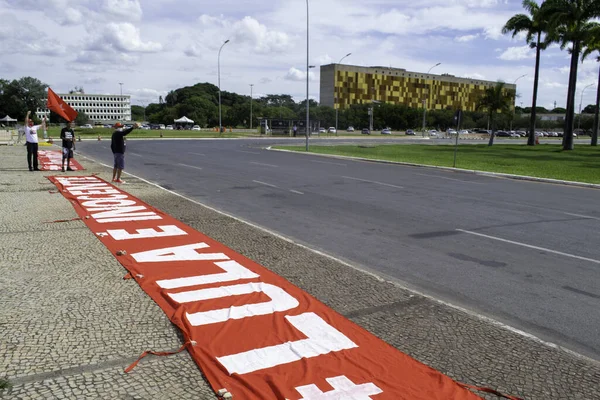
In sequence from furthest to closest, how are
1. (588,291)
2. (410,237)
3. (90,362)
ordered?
1. (410,237)
2. (588,291)
3. (90,362)

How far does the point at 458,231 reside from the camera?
349 inches

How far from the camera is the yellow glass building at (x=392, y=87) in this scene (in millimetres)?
147000

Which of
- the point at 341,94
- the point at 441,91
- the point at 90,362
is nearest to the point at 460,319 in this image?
the point at 90,362

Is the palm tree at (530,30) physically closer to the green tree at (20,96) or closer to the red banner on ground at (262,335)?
the red banner on ground at (262,335)

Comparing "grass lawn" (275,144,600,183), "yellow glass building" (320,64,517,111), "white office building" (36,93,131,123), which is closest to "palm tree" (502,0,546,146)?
"grass lawn" (275,144,600,183)

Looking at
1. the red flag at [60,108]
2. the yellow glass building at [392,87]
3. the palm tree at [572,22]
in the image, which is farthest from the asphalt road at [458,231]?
the yellow glass building at [392,87]

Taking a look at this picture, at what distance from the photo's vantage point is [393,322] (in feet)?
15.1

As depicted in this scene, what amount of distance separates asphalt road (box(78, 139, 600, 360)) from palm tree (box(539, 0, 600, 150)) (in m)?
28.3

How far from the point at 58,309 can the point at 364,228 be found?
219 inches

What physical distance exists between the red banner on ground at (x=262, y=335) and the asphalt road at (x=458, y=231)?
1531 millimetres

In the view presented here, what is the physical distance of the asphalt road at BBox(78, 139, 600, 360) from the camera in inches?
209

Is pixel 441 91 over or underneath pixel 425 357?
over

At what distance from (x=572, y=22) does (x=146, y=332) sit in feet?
145

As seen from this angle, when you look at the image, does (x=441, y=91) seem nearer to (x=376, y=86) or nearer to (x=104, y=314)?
(x=376, y=86)
